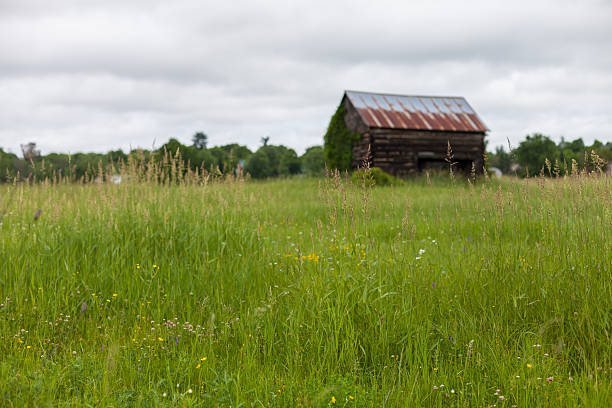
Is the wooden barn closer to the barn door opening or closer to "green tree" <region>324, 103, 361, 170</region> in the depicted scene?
the barn door opening

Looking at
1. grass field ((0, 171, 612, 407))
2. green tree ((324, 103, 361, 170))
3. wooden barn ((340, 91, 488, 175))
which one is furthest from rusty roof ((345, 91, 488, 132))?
grass field ((0, 171, 612, 407))

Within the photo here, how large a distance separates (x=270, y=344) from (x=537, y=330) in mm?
1997

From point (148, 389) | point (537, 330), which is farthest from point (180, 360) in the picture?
point (537, 330)

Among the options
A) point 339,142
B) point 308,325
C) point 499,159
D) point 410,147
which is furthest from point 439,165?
point 499,159

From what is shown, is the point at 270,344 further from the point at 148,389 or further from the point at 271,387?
the point at 148,389

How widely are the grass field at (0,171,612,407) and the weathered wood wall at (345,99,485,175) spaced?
635 inches

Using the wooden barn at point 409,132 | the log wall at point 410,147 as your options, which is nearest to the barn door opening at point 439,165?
the wooden barn at point 409,132

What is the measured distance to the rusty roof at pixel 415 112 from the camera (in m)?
20.3

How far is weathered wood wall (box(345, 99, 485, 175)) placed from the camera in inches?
798

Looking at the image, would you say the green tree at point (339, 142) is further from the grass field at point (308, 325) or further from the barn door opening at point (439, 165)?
the grass field at point (308, 325)

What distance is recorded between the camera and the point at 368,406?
2.31m

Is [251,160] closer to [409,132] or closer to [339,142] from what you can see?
[339,142]

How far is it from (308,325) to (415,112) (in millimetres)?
20286

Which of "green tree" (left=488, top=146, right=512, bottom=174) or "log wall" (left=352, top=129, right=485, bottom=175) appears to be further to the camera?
"log wall" (left=352, top=129, right=485, bottom=175)
